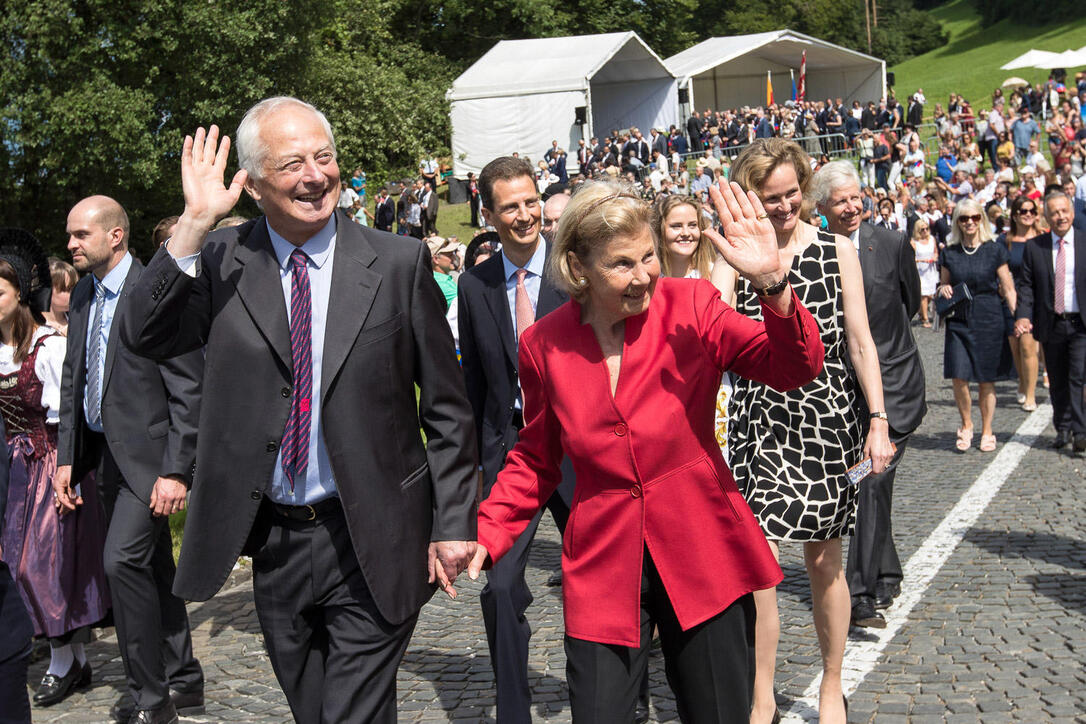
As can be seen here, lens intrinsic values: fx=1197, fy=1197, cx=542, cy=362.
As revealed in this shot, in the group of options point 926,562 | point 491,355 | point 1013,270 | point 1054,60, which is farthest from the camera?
point 1054,60

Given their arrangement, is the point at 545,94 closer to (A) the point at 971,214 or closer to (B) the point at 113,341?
(A) the point at 971,214

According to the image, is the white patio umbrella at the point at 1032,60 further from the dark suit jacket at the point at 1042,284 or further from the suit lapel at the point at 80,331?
the suit lapel at the point at 80,331

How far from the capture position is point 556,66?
41.0m

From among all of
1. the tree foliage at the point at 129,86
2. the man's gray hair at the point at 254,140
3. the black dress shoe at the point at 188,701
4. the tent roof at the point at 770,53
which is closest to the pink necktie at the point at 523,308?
the man's gray hair at the point at 254,140

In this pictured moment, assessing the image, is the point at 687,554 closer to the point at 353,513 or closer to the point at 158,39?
the point at 353,513

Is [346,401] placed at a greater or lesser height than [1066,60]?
lesser

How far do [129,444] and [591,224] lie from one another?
9.90 ft

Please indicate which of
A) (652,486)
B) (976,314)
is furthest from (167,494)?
(976,314)

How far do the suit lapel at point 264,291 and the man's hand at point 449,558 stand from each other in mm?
686

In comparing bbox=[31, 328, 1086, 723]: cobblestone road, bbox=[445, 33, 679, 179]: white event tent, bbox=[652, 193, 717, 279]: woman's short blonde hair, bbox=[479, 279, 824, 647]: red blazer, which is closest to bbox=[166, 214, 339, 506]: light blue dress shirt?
bbox=[479, 279, 824, 647]: red blazer

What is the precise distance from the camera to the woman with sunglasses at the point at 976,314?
452 inches

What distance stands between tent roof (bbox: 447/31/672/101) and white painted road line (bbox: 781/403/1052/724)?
30182mm

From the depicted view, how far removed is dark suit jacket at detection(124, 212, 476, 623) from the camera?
3.40 meters

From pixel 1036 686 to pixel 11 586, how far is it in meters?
4.11
